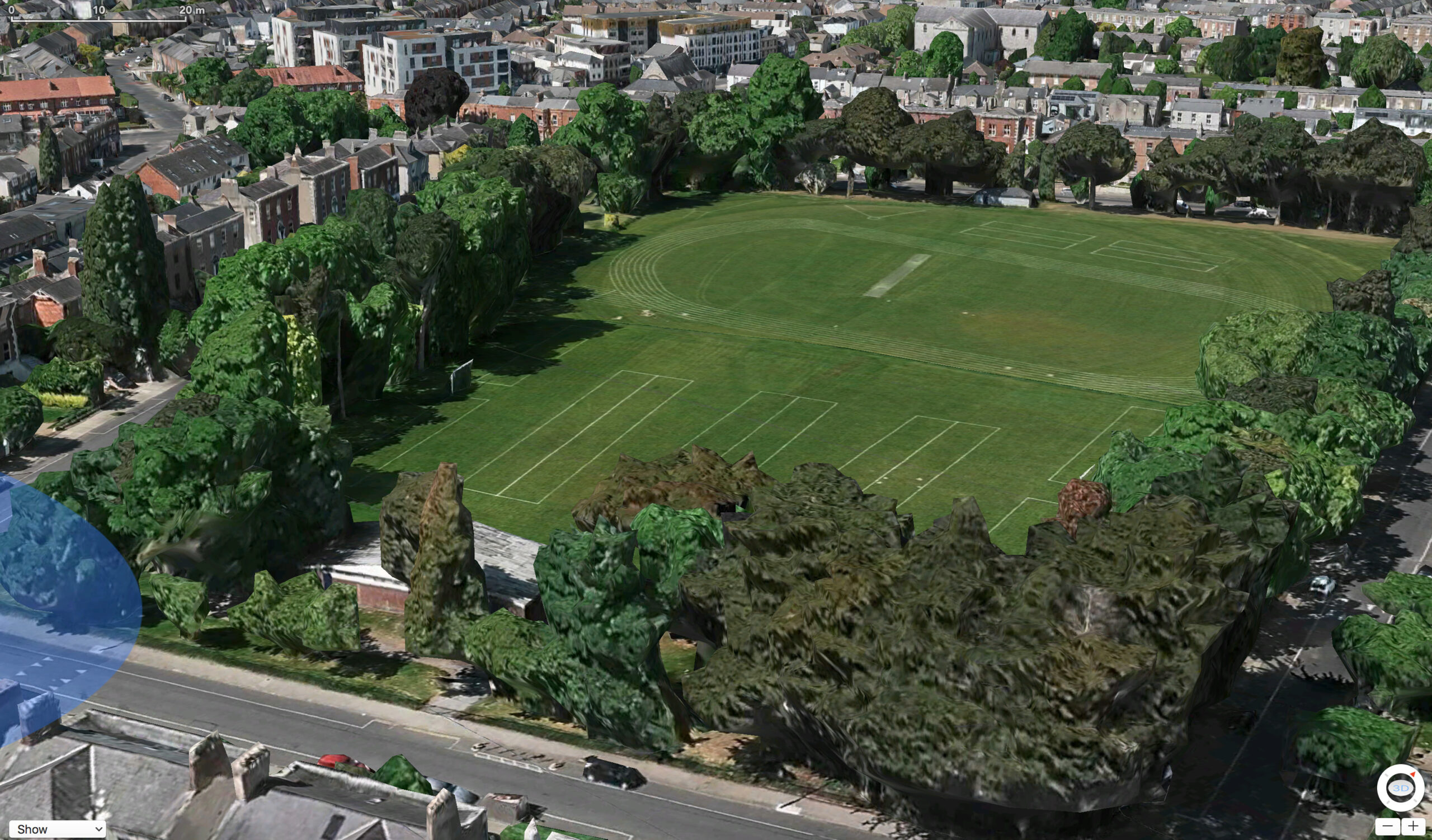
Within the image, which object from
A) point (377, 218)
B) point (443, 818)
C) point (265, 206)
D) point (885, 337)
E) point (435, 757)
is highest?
point (377, 218)

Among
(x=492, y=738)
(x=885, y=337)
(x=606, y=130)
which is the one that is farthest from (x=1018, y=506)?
(x=606, y=130)

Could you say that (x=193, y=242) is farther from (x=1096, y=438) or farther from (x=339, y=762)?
(x=339, y=762)

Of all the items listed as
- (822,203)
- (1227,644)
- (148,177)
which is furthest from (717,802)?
(148,177)

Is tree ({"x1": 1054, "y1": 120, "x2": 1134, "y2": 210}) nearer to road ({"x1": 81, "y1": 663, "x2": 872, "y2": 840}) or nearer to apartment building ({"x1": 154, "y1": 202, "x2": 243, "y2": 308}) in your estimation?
apartment building ({"x1": 154, "y1": 202, "x2": 243, "y2": 308})

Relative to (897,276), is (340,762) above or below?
below
